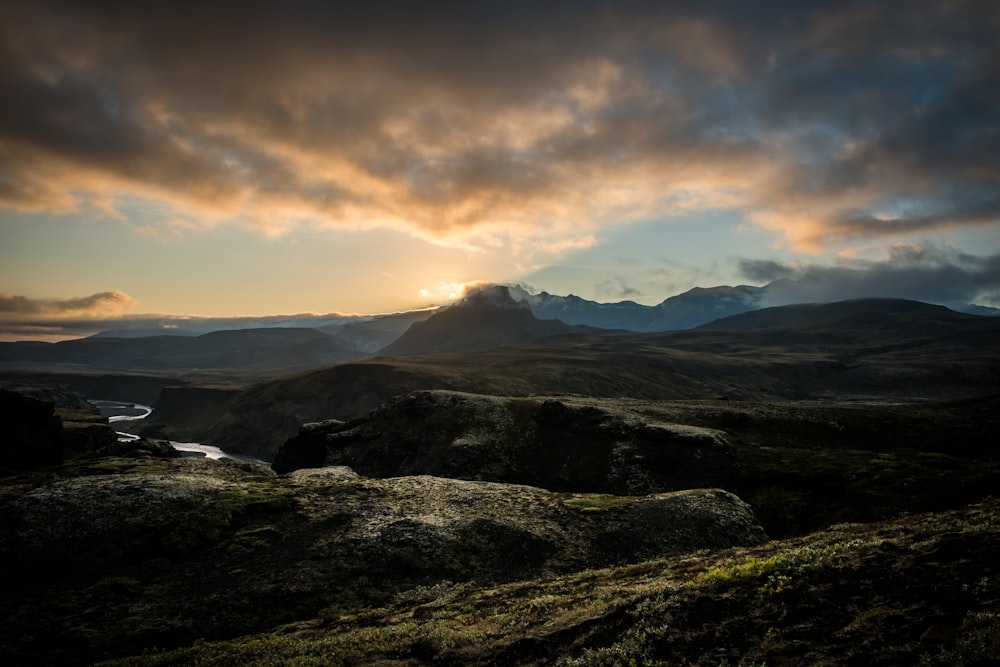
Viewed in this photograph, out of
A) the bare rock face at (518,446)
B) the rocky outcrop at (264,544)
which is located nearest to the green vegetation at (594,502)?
the rocky outcrop at (264,544)

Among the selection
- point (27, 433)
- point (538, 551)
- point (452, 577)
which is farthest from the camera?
point (27, 433)

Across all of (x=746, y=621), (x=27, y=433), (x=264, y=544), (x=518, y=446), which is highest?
(x=746, y=621)

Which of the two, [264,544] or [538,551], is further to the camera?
[538,551]

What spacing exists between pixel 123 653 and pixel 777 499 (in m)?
70.7

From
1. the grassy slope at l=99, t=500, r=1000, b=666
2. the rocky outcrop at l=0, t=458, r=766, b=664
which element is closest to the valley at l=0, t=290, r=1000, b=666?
the grassy slope at l=99, t=500, r=1000, b=666

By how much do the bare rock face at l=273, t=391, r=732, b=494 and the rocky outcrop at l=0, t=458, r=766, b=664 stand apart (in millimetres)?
21994

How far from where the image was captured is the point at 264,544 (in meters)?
42.2

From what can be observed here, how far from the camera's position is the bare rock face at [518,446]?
77.8m

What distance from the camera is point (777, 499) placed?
212ft

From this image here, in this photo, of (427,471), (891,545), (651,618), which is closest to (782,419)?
(427,471)

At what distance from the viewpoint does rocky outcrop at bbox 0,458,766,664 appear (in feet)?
105

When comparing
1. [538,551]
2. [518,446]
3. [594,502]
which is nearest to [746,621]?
→ [538,551]

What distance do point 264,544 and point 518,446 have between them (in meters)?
56.3

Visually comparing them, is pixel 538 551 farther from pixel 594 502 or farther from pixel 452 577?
pixel 594 502
